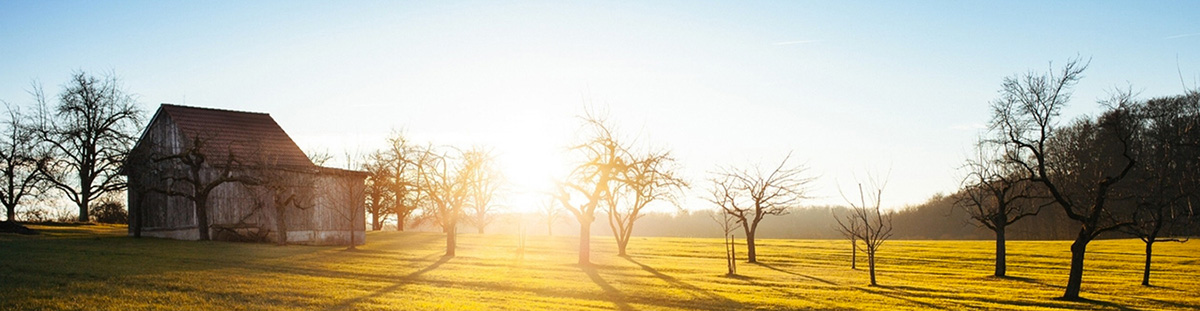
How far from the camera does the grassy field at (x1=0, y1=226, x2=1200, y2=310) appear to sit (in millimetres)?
17359

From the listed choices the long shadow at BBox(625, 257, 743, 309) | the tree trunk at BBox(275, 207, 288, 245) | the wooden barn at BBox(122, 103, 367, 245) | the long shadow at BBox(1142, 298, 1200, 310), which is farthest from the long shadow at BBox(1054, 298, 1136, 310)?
the tree trunk at BBox(275, 207, 288, 245)

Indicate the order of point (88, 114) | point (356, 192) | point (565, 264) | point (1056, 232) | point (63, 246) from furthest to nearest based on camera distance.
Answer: point (1056, 232) → point (88, 114) → point (356, 192) → point (565, 264) → point (63, 246)

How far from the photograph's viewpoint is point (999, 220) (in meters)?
35.3

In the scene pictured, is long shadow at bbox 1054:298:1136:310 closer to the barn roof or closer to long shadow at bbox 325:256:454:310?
long shadow at bbox 325:256:454:310

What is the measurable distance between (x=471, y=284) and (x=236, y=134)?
27025 millimetres

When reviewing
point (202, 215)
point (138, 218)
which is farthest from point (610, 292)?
point (138, 218)

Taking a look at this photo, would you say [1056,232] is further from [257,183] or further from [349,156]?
[257,183]

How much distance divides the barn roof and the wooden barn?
0.05 m

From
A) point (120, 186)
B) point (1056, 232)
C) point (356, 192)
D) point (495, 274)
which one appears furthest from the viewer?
point (1056, 232)

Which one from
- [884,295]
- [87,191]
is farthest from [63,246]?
[884,295]

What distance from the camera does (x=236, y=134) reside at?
4406cm

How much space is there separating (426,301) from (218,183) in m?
24.8

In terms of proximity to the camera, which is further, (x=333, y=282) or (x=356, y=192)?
(x=356, y=192)

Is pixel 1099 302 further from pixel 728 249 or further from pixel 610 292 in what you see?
pixel 728 249
